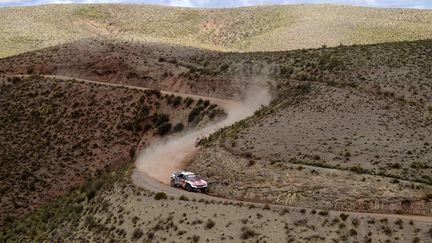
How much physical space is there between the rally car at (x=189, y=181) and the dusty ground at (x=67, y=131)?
14074mm

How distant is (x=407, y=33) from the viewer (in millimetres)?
108875

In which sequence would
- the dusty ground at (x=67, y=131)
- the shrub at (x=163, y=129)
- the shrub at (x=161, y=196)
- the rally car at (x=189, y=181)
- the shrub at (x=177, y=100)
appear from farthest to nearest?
1. the shrub at (x=177, y=100)
2. the shrub at (x=163, y=129)
3. the dusty ground at (x=67, y=131)
4. the rally car at (x=189, y=181)
5. the shrub at (x=161, y=196)

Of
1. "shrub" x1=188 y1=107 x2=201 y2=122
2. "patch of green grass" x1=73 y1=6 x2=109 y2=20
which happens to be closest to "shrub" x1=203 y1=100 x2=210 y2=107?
"shrub" x1=188 y1=107 x2=201 y2=122

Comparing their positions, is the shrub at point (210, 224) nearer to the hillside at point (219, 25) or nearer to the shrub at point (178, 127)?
the shrub at point (178, 127)

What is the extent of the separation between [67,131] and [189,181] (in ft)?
79.6

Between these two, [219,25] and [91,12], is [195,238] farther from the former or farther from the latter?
[91,12]

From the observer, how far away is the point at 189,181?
125 feet

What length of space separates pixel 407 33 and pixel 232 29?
40.9m

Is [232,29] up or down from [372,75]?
down

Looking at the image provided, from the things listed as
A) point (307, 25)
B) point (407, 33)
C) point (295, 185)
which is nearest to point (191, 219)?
point (295, 185)

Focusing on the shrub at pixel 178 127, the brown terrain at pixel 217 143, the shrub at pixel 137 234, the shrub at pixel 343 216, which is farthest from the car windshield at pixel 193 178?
the shrub at pixel 178 127

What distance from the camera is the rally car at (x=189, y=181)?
124 ft

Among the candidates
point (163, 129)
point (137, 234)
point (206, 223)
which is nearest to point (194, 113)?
point (163, 129)

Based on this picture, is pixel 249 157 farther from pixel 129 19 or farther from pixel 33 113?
pixel 129 19
